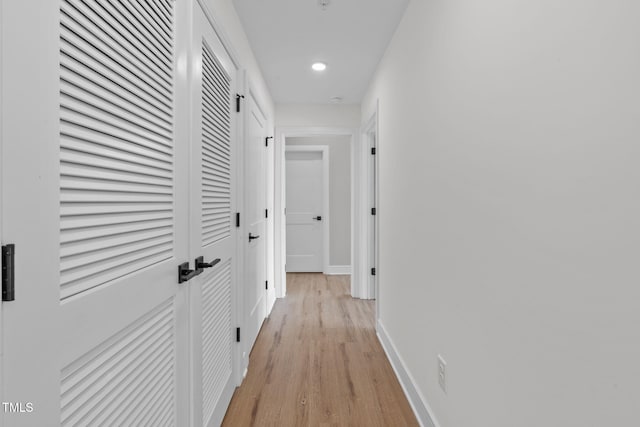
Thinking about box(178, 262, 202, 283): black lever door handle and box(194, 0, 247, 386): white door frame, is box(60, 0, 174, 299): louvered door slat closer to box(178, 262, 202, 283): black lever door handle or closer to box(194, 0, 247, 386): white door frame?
box(178, 262, 202, 283): black lever door handle

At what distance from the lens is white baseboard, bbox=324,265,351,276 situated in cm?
581

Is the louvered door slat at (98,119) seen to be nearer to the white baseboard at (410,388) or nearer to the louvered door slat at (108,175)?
the louvered door slat at (108,175)

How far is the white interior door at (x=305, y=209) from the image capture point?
19.4 ft

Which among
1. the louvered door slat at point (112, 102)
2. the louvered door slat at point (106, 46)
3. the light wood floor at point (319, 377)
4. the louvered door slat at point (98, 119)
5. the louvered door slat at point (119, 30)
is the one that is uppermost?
the louvered door slat at point (119, 30)

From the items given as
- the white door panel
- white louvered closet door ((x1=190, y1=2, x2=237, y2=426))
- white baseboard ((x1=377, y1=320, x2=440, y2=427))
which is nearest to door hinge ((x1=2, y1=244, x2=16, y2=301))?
white louvered closet door ((x1=190, y1=2, x2=237, y2=426))

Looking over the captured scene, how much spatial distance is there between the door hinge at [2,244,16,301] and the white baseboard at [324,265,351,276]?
Answer: 5.31 meters

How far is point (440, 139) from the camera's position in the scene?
1711 millimetres

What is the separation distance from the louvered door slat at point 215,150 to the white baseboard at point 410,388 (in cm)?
134

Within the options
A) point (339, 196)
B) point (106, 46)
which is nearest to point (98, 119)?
point (106, 46)

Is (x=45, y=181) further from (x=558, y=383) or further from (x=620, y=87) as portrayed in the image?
(x=558, y=383)

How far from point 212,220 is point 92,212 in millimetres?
954

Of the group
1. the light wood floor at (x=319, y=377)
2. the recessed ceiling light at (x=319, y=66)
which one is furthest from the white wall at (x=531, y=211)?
the recessed ceiling light at (x=319, y=66)

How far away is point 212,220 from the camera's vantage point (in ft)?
5.83

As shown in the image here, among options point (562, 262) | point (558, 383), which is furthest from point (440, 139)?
point (558, 383)
